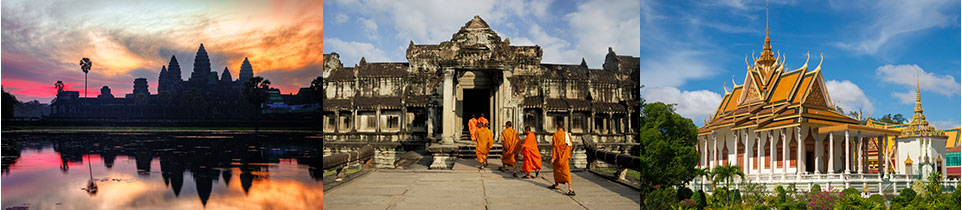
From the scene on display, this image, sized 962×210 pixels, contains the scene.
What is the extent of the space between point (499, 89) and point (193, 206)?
1426 cm

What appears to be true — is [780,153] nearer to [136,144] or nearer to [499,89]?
[499,89]

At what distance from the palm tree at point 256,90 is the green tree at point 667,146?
12.4 metres

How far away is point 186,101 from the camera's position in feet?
19.9

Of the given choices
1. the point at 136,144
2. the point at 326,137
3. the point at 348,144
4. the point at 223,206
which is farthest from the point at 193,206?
the point at 326,137

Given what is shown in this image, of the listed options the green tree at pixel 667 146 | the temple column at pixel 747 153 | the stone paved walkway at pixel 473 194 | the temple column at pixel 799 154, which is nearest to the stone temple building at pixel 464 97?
the green tree at pixel 667 146

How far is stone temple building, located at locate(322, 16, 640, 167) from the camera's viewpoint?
22641 mm

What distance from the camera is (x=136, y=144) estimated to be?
573 centimetres

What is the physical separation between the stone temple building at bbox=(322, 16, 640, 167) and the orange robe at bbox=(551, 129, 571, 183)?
12878 millimetres

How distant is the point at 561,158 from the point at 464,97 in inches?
597

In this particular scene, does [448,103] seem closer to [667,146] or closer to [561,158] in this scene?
[667,146]

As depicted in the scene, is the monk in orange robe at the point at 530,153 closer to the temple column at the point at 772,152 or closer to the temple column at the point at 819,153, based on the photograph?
the temple column at the point at 772,152

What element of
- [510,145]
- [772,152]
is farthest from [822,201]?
[510,145]

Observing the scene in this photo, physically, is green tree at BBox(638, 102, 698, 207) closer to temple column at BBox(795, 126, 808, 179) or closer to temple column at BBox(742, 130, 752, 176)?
temple column at BBox(742, 130, 752, 176)

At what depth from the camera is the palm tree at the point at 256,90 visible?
5.80 m
